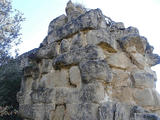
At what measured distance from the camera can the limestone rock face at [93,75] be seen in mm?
2094

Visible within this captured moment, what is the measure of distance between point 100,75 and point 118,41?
70cm

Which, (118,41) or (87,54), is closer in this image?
(87,54)

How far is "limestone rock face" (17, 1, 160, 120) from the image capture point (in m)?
2.09

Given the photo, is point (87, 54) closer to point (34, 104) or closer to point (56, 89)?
point (56, 89)

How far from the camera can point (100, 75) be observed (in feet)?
6.91

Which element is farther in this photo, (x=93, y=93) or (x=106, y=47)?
(x=106, y=47)

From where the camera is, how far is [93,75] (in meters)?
2.11

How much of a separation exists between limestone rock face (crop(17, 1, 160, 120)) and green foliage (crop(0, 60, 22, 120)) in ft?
6.51

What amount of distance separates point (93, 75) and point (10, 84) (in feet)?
11.1

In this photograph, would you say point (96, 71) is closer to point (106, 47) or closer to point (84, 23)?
point (106, 47)

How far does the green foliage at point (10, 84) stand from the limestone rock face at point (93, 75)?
1.98 m

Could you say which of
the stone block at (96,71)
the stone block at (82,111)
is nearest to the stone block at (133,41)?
the stone block at (96,71)

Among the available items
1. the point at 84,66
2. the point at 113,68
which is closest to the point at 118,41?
the point at 113,68

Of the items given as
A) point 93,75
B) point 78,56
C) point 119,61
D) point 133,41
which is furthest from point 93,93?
point 133,41
